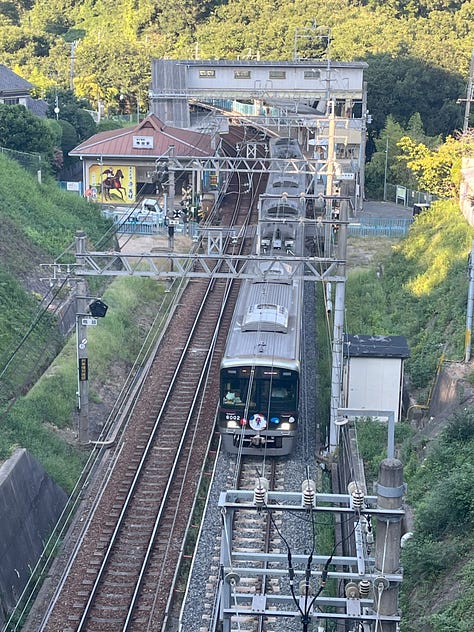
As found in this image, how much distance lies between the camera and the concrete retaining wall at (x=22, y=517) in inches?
512

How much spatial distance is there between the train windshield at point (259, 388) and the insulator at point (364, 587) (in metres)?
7.71

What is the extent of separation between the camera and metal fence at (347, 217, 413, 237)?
32.6m

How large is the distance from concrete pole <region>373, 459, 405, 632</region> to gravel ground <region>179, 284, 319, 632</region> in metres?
2.20

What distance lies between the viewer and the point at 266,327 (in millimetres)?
17234

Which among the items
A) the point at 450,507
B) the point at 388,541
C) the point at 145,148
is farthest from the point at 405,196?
the point at 388,541

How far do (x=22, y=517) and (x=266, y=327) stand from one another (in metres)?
5.69

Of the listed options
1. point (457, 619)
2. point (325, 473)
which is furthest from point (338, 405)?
point (457, 619)

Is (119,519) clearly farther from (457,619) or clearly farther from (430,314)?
(430,314)

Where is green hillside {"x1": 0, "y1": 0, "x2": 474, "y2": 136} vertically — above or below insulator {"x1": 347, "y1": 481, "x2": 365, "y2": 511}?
above

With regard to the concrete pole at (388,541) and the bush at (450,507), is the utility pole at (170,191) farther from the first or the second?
the concrete pole at (388,541)

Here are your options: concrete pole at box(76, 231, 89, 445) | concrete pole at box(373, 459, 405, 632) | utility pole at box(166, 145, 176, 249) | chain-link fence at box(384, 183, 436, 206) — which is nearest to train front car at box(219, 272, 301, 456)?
concrete pole at box(76, 231, 89, 445)

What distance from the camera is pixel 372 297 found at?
25.6 meters

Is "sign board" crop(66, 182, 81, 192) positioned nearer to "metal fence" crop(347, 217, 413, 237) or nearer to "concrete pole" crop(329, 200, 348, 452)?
"metal fence" crop(347, 217, 413, 237)

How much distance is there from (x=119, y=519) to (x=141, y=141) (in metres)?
19.7
